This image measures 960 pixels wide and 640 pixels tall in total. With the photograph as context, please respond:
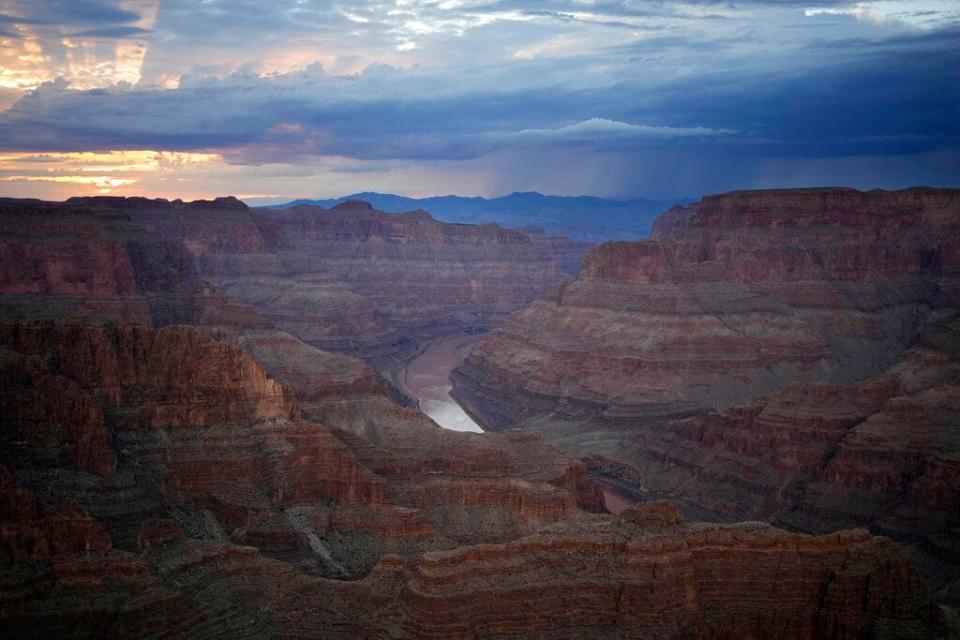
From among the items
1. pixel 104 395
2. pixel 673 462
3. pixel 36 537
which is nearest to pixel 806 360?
pixel 673 462

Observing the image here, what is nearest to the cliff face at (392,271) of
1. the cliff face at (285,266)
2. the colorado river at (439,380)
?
the cliff face at (285,266)

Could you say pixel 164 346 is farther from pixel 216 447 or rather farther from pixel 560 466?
pixel 560 466

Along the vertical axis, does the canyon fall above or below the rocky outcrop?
above

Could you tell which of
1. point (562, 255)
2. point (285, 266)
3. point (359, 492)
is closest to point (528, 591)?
point (359, 492)

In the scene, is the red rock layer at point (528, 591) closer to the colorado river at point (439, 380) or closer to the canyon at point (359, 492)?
the canyon at point (359, 492)

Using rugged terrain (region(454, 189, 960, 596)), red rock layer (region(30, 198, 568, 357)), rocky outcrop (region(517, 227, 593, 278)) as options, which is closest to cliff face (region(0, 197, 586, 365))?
red rock layer (region(30, 198, 568, 357))

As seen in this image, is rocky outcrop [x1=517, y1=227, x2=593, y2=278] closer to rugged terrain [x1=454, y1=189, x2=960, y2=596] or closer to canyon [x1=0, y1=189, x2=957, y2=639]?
rugged terrain [x1=454, y1=189, x2=960, y2=596]

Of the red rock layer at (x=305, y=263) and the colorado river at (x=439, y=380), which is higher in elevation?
the red rock layer at (x=305, y=263)
